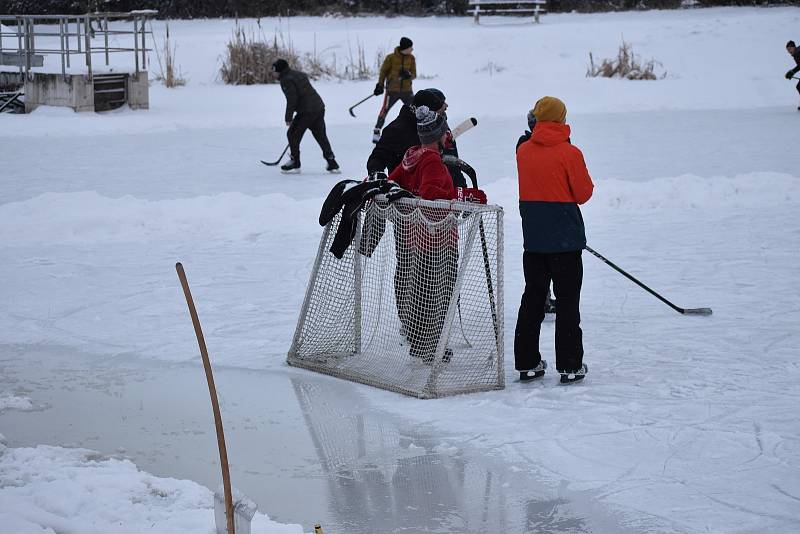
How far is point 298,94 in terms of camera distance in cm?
1180

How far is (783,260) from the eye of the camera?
309 inches

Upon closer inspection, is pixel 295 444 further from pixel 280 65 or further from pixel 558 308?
pixel 280 65

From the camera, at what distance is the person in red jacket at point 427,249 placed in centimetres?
521

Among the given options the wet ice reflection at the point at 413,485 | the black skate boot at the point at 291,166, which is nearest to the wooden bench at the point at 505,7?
the black skate boot at the point at 291,166

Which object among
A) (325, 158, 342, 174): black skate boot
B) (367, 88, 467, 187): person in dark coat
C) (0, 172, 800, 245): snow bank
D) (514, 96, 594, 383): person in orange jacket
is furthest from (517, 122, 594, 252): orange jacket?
(325, 158, 342, 174): black skate boot

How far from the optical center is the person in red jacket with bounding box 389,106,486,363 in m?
5.21

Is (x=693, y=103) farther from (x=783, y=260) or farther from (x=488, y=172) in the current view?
(x=783, y=260)

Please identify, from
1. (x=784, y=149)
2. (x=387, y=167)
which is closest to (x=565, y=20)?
(x=784, y=149)

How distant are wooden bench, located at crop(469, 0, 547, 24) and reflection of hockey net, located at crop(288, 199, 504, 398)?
929 inches

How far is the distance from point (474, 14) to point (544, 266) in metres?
26.2

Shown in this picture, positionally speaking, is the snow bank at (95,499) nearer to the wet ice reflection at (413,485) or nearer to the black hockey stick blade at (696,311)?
the wet ice reflection at (413,485)

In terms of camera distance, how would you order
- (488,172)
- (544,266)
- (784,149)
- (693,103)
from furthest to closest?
(693,103), (784,149), (488,172), (544,266)

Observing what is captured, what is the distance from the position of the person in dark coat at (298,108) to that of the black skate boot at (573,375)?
7.06 m

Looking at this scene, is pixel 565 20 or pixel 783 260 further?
pixel 565 20
